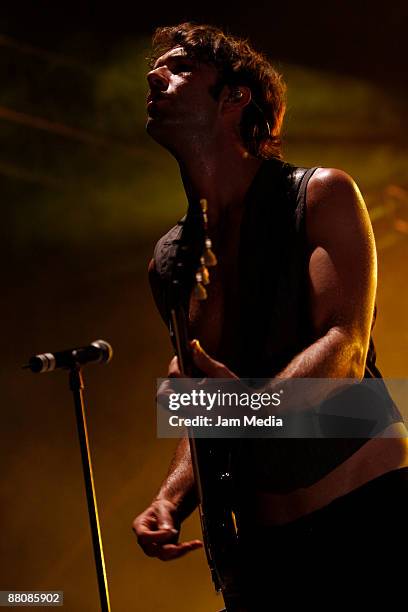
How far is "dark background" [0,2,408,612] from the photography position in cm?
364

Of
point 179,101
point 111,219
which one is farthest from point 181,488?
point 111,219

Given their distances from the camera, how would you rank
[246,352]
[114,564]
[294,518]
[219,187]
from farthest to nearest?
[114,564]
[219,187]
[246,352]
[294,518]

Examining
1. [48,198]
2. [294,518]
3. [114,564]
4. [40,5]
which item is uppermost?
[40,5]

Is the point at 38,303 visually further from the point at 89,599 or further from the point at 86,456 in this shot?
the point at 86,456

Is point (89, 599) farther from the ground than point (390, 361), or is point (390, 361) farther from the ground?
point (390, 361)

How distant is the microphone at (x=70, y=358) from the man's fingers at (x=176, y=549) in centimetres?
66

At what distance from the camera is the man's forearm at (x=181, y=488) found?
1.85 metres

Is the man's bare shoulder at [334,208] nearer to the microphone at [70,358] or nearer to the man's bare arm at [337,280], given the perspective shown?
the man's bare arm at [337,280]

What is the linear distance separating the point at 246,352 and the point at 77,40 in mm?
2486

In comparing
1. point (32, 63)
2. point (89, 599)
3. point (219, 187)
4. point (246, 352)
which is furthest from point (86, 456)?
point (32, 63)

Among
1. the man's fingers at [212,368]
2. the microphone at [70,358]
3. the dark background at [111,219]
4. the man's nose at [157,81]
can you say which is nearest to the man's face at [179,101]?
the man's nose at [157,81]

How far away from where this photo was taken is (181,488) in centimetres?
189

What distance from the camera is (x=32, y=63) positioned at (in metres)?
3.63

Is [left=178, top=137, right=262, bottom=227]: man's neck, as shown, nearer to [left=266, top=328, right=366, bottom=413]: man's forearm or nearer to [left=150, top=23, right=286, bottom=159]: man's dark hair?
[left=150, top=23, right=286, bottom=159]: man's dark hair
